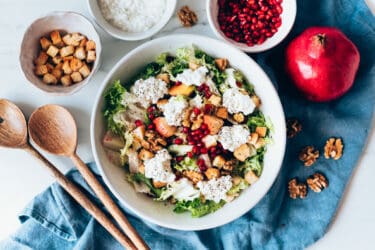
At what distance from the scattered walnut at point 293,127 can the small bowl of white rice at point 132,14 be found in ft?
1.71

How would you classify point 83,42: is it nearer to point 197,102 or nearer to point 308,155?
point 197,102

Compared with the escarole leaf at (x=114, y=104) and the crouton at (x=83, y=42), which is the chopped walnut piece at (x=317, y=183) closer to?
the escarole leaf at (x=114, y=104)

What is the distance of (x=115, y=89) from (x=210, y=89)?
0.29 metres

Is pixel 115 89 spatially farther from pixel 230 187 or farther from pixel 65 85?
pixel 230 187

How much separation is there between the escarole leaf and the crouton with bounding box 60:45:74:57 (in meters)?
0.20

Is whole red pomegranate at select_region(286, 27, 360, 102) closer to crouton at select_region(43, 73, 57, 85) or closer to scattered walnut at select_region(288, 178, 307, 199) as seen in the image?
scattered walnut at select_region(288, 178, 307, 199)

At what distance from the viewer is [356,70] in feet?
5.86

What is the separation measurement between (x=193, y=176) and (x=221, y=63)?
35cm

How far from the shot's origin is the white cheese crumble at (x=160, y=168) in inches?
65.4

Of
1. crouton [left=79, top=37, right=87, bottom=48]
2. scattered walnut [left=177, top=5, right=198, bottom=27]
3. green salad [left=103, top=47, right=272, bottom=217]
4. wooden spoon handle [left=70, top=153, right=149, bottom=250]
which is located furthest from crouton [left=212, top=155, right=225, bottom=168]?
crouton [left=79, top=37, right=87, bottom=48]

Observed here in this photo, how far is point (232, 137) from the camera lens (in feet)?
5.56

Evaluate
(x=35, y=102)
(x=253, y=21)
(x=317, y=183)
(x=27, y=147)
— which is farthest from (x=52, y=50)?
(x=317, y=183)

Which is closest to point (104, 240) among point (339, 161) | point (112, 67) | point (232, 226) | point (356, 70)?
point (232, 226)

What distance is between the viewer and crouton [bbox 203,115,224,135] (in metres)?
1.68
